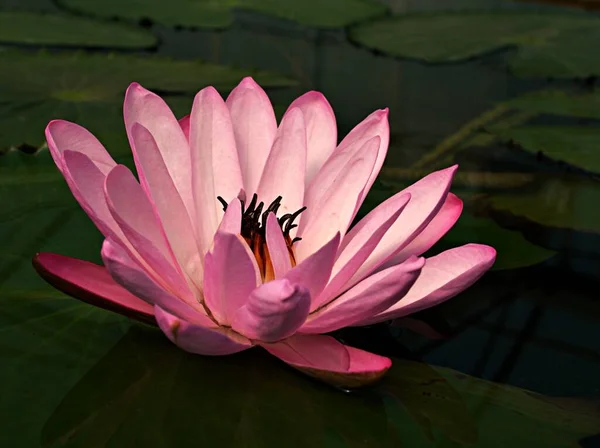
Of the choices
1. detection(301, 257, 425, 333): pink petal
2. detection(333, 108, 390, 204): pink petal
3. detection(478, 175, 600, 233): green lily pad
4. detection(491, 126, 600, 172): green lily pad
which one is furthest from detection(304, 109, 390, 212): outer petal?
detection(491, 126, 600, 172): green lily pad

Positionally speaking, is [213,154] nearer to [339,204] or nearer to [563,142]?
[339,204]

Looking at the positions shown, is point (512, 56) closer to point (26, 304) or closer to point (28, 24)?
point (28, 24)

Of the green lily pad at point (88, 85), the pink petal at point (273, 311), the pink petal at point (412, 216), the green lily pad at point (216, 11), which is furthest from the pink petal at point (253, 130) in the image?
the green lily pad at point (216, 11)

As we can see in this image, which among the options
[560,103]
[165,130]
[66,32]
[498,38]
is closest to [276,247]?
[165,130]

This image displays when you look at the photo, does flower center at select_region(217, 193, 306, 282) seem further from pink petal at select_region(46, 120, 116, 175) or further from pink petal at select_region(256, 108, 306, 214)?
pink petal at select_region(46, 120, 116, 175)

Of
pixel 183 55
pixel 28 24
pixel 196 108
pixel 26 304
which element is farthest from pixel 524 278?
pixel 28 24
